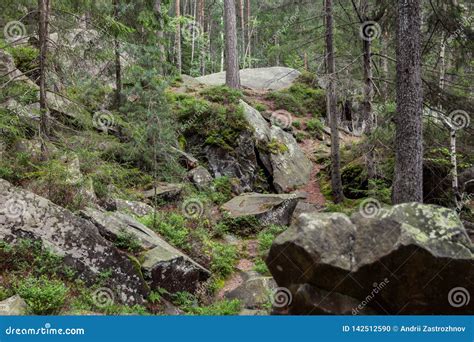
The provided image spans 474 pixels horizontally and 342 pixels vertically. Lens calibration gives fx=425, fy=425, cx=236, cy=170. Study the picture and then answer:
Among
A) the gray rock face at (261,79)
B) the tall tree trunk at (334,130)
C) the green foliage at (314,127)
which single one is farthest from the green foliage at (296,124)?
the tall tree trunk at (334,130)

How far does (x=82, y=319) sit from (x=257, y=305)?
3.73 meters

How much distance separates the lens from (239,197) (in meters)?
15.2

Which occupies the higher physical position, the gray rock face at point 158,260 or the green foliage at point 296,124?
the gray rock face at point 158,260

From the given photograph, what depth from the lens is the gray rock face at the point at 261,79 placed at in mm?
26875

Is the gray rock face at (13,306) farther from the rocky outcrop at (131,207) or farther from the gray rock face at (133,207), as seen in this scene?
the gray rock face at (133,207)

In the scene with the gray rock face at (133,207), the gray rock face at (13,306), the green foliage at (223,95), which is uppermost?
the green foliage at (223,95)

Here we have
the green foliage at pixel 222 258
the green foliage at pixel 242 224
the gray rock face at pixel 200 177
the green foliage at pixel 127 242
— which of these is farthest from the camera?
the gray rock face at pixel 200 177

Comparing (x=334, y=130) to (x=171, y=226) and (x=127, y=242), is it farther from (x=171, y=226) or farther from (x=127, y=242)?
(x=127, y=242)

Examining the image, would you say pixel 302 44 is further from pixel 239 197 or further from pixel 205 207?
pixel 205 207

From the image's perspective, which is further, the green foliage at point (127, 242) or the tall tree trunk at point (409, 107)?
the green foliage at point (127, 242)

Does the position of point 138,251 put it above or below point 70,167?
below

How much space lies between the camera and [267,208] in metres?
14.0

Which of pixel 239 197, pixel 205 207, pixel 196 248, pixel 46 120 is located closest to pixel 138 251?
pixel 196 248

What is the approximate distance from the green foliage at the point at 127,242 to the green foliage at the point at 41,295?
200cm
